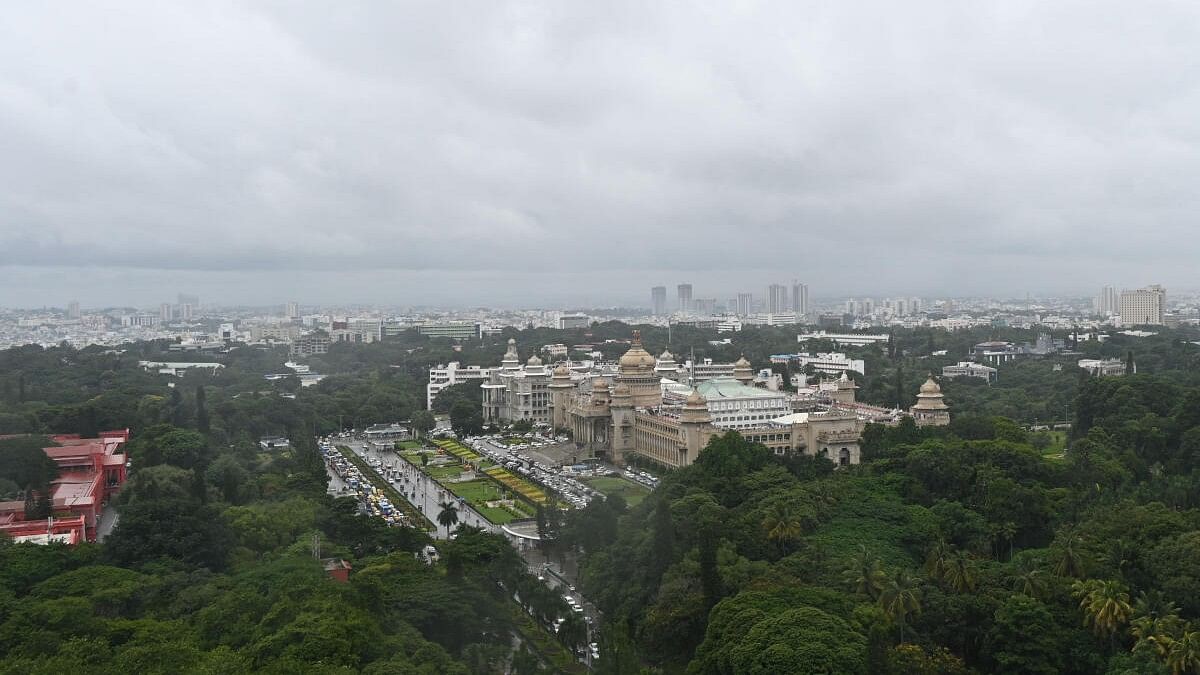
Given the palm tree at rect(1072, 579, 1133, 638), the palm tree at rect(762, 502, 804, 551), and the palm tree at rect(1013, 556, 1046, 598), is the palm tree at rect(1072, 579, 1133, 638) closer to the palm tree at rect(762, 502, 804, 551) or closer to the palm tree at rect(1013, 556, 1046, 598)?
the palm tree at rect(1013, 556, 1046, 598)

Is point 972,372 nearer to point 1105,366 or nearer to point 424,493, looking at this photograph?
point 1105,366

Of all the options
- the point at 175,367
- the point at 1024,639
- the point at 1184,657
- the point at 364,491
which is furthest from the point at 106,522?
the point at 175,367

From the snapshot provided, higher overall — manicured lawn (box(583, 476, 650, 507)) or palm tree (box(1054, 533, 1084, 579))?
palm tree (box(1054, 533, 1084, 579))

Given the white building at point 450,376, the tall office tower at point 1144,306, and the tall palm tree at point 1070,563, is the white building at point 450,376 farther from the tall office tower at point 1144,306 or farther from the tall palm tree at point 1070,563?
the tall office tower at point 1144,306

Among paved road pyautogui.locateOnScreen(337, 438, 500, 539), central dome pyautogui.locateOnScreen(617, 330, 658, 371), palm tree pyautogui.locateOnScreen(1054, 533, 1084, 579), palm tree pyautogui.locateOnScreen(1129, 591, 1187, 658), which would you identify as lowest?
paved road pyautogui.locateOnScreen(337, 438, 500, 539)

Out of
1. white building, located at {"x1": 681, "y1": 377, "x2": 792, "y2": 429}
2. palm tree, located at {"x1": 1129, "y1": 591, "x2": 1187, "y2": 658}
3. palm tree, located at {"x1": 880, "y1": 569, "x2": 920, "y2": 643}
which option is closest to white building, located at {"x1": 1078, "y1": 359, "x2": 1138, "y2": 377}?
white building, located at {"x1": 681, "y1": 377, "x2": 792, "y2": 429}

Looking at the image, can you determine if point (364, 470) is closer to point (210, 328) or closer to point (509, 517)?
point (509, 517)
